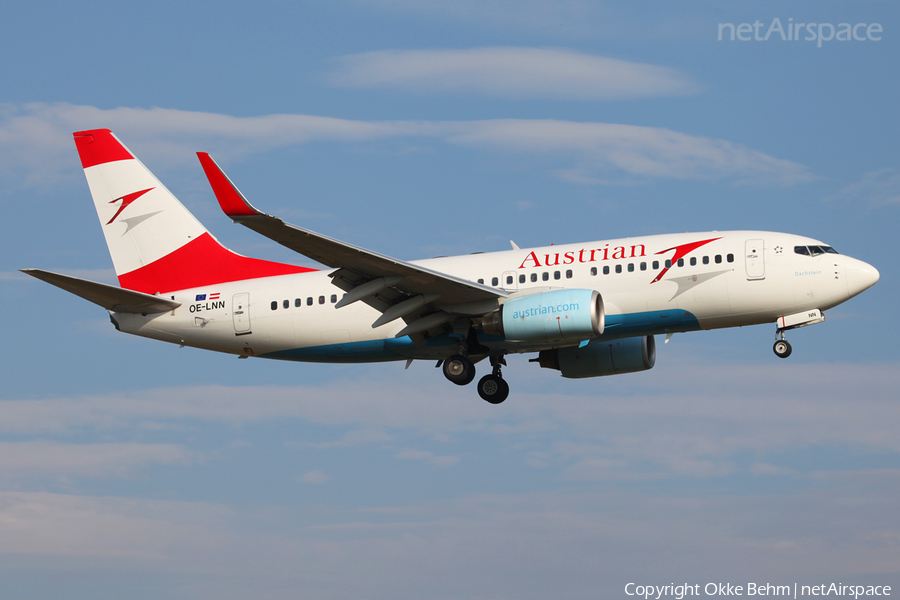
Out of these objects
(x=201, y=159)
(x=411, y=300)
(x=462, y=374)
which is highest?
(x=201, y=159)

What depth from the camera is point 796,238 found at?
3166 centimetres

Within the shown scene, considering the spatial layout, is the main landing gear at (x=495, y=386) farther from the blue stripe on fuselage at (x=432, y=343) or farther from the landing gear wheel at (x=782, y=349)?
the landing gear wheel at (x=782, y=349)

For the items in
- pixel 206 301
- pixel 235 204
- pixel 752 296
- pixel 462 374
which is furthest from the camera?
pixel 206 301

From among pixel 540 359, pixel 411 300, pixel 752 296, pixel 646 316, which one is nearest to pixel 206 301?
pixel 411 300

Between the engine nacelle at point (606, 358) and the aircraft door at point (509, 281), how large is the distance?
15.0ft

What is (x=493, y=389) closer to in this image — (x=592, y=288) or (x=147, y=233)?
(x=592, y=288)

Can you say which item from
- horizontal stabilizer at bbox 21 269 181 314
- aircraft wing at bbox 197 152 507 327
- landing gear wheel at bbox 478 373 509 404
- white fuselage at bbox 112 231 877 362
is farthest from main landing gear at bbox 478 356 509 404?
horizontal stabilizer at bbox 21 269 181 314

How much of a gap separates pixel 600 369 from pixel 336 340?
9.28m

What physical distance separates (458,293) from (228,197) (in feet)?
26.8

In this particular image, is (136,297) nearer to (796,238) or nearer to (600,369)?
(600,369)

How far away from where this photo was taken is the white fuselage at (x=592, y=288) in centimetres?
3100

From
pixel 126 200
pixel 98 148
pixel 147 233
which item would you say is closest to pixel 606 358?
pixel 147 233

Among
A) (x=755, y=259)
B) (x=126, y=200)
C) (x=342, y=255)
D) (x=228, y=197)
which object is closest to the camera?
(x=228, y=197)

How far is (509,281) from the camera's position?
1291 inches
